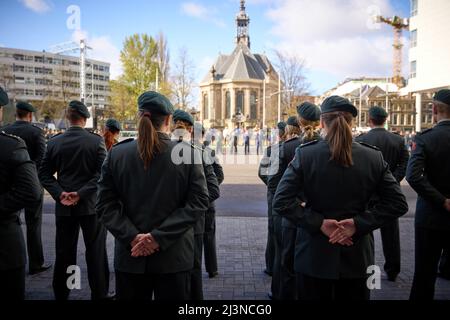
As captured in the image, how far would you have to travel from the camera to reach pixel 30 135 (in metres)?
6.13

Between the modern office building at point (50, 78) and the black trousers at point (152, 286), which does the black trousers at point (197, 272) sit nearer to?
the black trousers at point (152, 286)

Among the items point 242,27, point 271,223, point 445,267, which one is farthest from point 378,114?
point 242,27

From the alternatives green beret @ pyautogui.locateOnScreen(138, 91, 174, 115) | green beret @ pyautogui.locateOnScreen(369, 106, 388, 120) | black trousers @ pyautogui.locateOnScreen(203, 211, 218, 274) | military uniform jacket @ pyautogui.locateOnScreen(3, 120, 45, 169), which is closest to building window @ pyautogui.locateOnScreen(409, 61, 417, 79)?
green beret @ pyautogui.locateOnScreen(369, 106, 388, 120)

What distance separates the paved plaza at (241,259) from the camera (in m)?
5.20

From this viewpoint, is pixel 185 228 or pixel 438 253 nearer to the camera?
pixel 185 228

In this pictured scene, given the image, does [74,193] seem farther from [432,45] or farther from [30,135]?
[432,45]

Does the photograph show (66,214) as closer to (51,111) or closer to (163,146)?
(163,146)

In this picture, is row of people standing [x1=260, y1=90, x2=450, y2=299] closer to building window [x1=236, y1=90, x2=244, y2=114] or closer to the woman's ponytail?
the woman's ponytail

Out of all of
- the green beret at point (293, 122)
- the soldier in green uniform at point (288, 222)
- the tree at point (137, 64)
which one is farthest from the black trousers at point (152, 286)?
the tree at point (137, 64)

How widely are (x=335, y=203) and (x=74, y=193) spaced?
122 inches

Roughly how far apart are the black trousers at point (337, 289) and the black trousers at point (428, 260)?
1.33 meters

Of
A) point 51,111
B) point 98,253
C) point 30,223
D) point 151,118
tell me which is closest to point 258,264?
point 98,253
